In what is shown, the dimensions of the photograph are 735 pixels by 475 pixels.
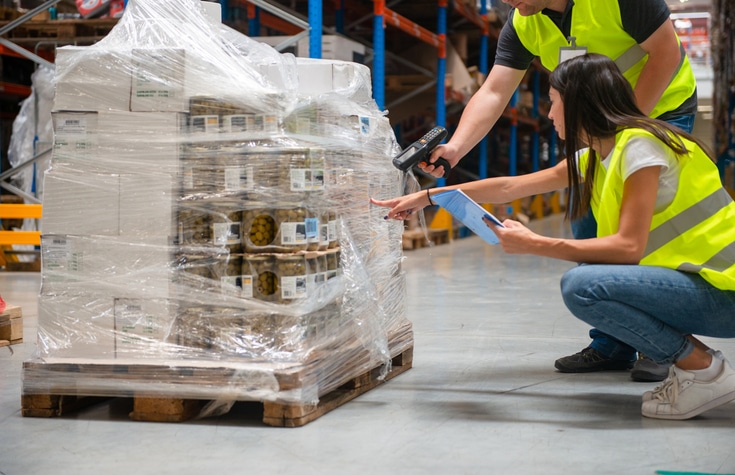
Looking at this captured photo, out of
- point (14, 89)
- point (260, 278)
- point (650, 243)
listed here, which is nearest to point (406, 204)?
point (260, 278)

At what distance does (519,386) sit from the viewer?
10.8 feet

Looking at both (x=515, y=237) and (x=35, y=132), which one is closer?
(x=515, y=237)

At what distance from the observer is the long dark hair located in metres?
2.62

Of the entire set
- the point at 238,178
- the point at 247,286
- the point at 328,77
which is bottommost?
the point at 247,286

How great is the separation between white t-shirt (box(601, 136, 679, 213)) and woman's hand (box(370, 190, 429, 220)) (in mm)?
710

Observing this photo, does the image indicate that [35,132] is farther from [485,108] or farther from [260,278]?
[260,278]

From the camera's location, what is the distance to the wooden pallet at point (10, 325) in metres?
4.21

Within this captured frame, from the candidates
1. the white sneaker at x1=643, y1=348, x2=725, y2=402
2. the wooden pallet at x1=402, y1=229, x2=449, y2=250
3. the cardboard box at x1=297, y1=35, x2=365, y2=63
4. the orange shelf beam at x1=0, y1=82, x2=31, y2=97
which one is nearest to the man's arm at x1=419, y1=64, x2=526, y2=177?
the white sneaker at x1=643, y1=348, x2=725, y2=402

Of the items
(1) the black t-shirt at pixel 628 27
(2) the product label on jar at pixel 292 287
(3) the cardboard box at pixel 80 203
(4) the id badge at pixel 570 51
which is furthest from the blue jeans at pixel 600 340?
(3) the cardboard box at pixel 80 203

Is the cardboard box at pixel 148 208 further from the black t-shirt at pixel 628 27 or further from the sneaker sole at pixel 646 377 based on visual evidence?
the sneaker sole at pixel 646 377

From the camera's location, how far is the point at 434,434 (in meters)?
2.61

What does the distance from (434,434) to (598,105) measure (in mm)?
1091

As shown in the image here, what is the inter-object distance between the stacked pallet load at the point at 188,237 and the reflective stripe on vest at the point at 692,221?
3.02ft

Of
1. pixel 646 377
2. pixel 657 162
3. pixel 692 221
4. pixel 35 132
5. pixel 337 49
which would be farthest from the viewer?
pixel 35 132
